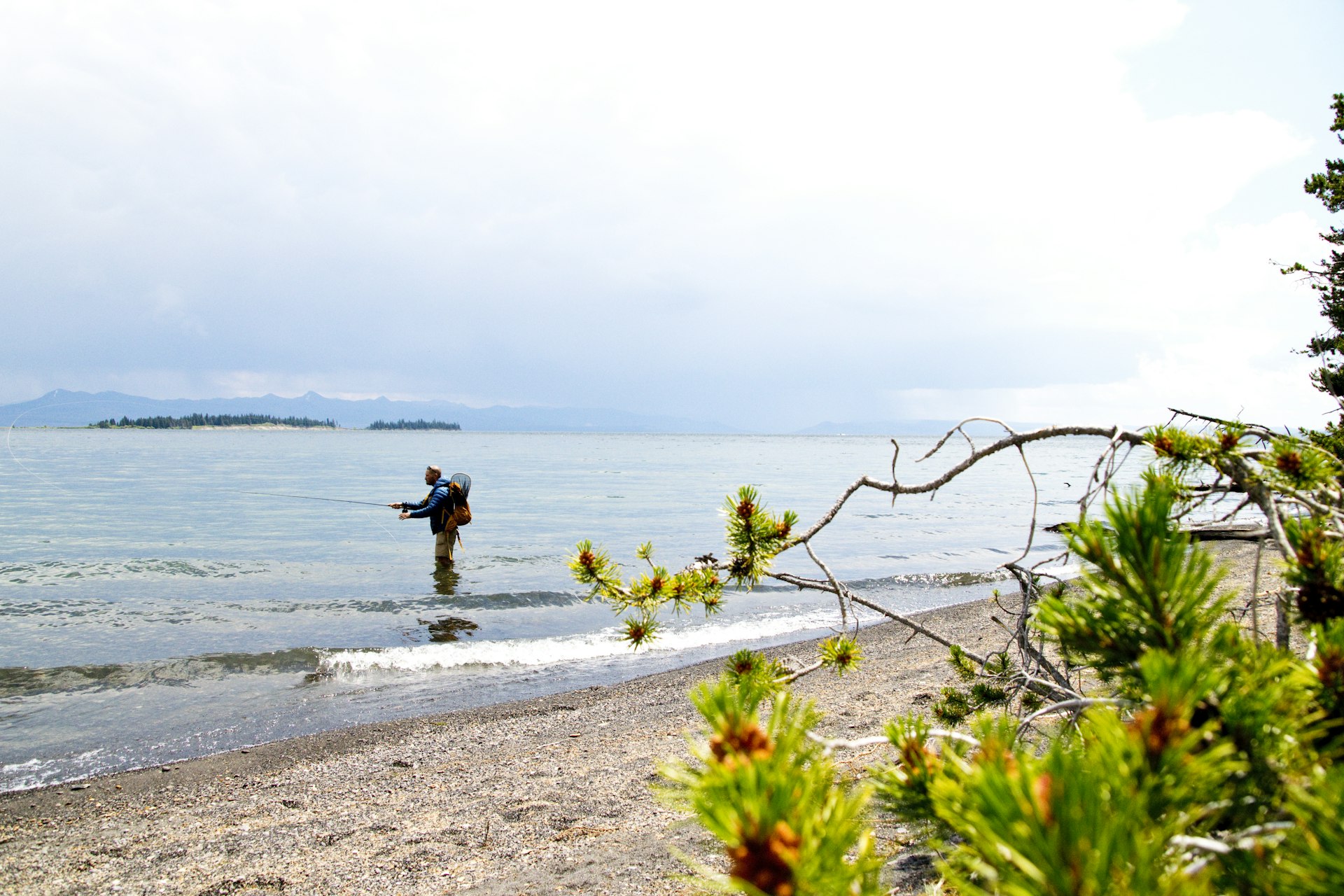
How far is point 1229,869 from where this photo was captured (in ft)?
3.55

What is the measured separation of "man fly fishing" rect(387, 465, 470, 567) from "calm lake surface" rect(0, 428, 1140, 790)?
1282 millimetres

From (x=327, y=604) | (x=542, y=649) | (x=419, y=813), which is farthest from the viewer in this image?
(x=327, y=604)

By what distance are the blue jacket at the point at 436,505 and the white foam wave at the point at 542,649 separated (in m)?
4.58

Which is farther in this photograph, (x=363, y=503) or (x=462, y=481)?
(x=363, y=503)

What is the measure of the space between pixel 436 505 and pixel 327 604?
308 centimetres

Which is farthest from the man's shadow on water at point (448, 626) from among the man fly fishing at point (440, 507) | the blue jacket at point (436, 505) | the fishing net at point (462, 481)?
the fishing net at point (462, 481)

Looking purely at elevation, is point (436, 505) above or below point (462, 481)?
below

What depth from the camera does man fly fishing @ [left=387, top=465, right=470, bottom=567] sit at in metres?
16.8

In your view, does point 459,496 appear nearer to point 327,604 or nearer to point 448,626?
point 327,604

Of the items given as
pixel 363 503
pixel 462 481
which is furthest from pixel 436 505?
pixel 363 503

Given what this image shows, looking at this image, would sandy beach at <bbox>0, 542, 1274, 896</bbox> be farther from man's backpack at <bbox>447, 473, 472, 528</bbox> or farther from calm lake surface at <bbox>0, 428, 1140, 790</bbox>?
man's backpack at <bbox>447, 473, 472, 528</bbox>

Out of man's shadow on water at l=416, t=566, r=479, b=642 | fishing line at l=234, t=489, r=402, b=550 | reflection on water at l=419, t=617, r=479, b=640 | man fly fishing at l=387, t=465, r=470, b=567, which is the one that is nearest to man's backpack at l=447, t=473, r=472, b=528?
man fly fishing at l=387, t=465, r=470, b=567

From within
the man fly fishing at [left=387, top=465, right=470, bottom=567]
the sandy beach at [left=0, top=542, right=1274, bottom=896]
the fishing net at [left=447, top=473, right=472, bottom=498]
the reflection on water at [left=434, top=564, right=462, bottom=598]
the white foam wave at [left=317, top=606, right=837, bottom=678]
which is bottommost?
the reflection on water at [left=434, top=564, right=462, bottom=598]

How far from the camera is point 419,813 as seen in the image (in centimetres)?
580
